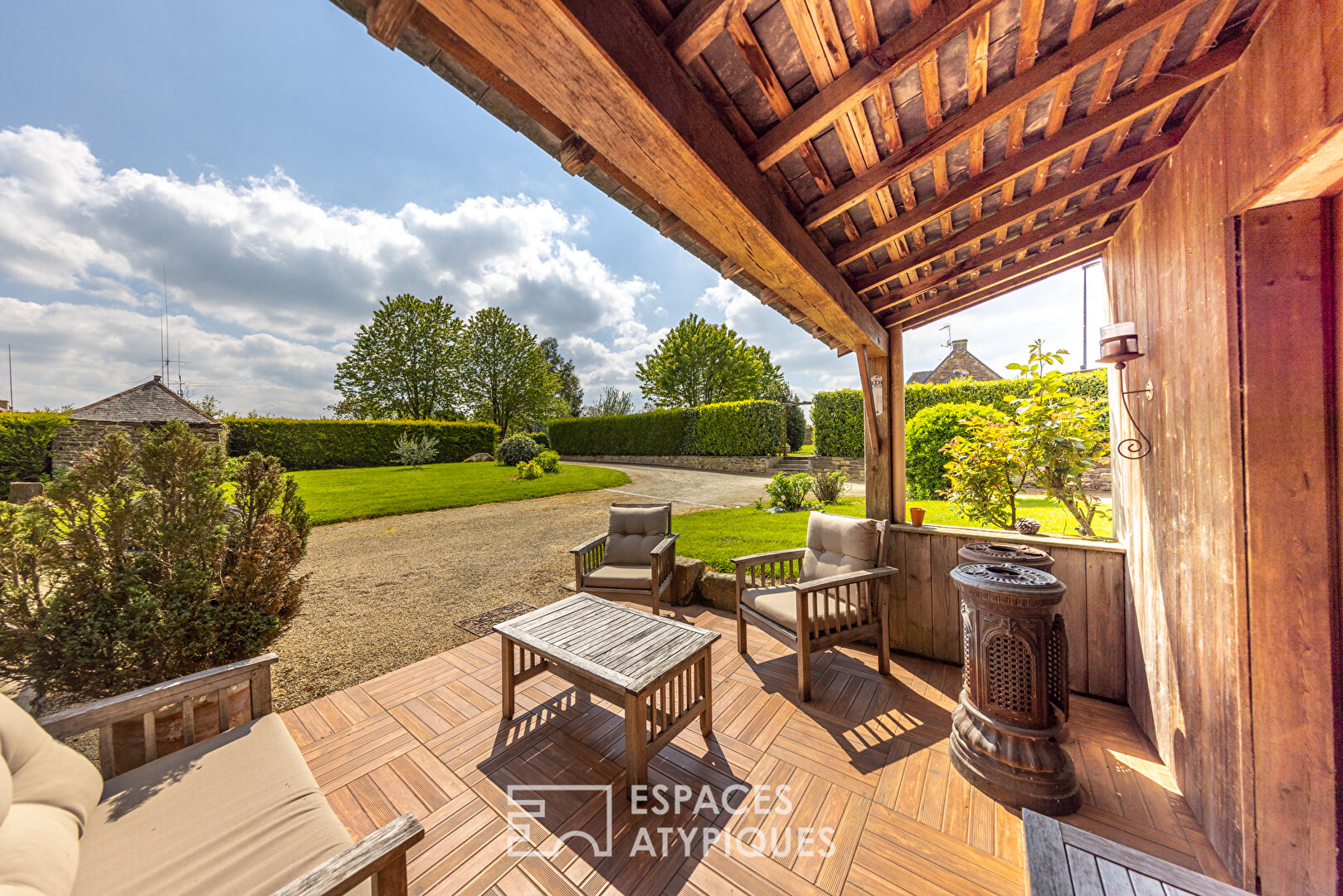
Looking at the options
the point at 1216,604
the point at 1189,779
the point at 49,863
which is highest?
the point at 1216,604

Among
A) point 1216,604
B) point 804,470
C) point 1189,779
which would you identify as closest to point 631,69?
point 1216,604

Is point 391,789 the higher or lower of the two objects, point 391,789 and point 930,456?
the lower

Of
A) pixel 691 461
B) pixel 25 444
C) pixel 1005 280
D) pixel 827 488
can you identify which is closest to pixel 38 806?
pixel 1005 280

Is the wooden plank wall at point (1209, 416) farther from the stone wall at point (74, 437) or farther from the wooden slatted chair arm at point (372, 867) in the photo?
the stone wall at point (74, 437)

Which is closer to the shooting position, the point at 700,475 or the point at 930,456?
the point at 930,456

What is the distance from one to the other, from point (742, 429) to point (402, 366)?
17.4m

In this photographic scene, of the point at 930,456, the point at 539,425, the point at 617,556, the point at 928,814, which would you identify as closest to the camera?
the point at 928,814

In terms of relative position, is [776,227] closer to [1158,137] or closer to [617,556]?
[1158,137]

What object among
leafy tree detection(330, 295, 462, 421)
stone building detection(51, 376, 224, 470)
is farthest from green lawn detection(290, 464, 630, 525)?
leafy tree detection(330, 295, 462, 421)

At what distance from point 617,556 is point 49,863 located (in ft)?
9.47

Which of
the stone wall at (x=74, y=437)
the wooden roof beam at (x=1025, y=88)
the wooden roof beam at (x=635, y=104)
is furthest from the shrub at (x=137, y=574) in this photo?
the stone wall at (x=74, y=437)

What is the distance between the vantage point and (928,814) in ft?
5.66

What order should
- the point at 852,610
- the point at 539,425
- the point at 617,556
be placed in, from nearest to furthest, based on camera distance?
1. the point at 852,610
2. the point at 617,556
3. the point at 539,425

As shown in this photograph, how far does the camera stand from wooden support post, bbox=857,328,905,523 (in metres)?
3.41
